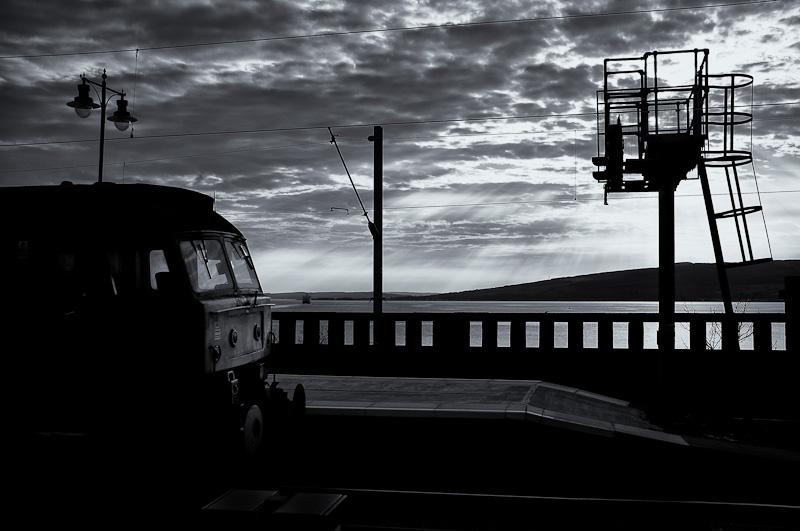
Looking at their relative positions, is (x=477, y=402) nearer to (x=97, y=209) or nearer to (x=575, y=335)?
(x=575, y=335)

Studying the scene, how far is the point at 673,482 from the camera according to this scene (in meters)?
10.2

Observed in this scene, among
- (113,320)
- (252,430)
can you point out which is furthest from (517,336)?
(113,320)

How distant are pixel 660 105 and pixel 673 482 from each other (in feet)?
31.4

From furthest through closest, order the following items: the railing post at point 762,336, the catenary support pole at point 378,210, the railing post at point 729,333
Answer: the catenary support pole at point 378,210
the railing post at point 729,333
the railing post at point 762,336

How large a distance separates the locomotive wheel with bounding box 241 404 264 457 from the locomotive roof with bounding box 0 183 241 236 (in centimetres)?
232

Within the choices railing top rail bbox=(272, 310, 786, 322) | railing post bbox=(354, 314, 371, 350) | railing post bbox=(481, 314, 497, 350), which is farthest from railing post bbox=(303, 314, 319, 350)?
railing post bbox=(481, 314, 497, 350)

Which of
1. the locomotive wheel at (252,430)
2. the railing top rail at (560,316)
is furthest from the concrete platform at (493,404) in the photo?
the locomotive wheel at (252,430)

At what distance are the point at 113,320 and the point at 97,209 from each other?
1.30 meters

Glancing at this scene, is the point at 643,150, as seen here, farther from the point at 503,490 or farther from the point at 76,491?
the point at 76,491

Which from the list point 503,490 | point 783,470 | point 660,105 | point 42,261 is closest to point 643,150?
point 660,105

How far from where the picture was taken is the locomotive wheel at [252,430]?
871cm

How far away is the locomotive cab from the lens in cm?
812

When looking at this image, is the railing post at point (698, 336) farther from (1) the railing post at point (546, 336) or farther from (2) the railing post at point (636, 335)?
(1) the railing post at point (546, 336)

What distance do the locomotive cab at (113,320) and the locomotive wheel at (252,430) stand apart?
0.06 metres
